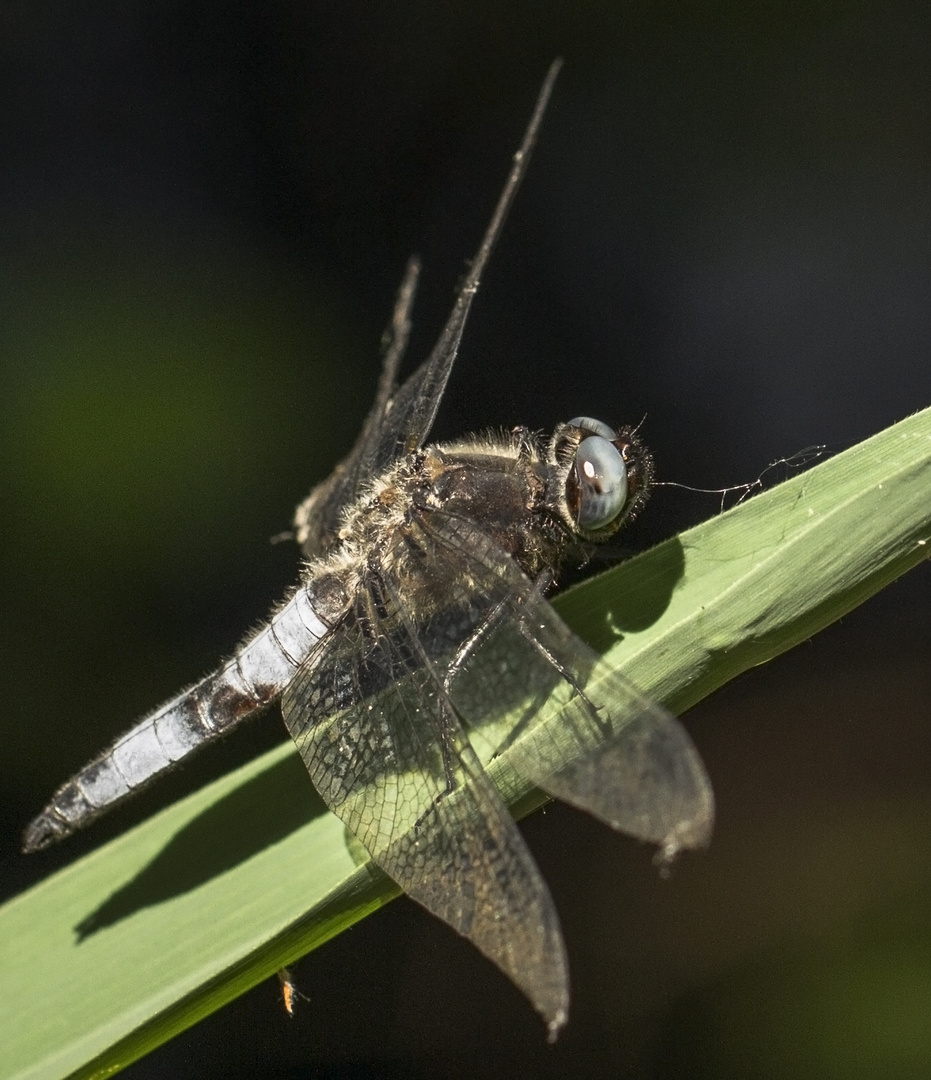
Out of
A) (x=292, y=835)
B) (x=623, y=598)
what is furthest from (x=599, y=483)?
(x=292, y=835)

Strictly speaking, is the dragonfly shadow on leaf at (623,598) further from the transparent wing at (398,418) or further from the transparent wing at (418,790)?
the transparent wing at (398,418)

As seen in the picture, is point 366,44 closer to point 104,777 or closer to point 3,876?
point 104,777

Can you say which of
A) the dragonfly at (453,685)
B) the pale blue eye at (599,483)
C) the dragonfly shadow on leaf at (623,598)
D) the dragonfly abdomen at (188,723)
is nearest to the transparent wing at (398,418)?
the dragonfly at (453,685)

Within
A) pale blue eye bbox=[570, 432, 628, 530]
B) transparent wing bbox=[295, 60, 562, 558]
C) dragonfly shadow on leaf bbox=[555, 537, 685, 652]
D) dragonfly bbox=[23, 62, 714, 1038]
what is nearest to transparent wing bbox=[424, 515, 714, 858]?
dragonfly bbox=[23, 62, 714, 1038]

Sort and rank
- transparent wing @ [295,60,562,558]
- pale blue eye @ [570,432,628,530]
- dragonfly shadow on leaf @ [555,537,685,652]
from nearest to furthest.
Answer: dragonfly shadow on leaf @ [555,537,685,652] → pale blue eye @ [570,432,628,530] → transparent wing @ [295,60,562,558]

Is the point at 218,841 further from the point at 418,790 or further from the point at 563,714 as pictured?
the point at 563,714

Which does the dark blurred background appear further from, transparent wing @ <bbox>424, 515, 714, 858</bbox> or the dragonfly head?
transparent wing @ <bbox>424, 515, 714, 858</bbox>

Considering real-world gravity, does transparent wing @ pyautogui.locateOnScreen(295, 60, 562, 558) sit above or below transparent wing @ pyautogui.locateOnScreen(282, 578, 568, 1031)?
above

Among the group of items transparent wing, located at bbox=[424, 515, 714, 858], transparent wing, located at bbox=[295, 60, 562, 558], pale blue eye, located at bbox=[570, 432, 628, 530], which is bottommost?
transparent wing, located at bbox=[424, 515, 714, 858]
